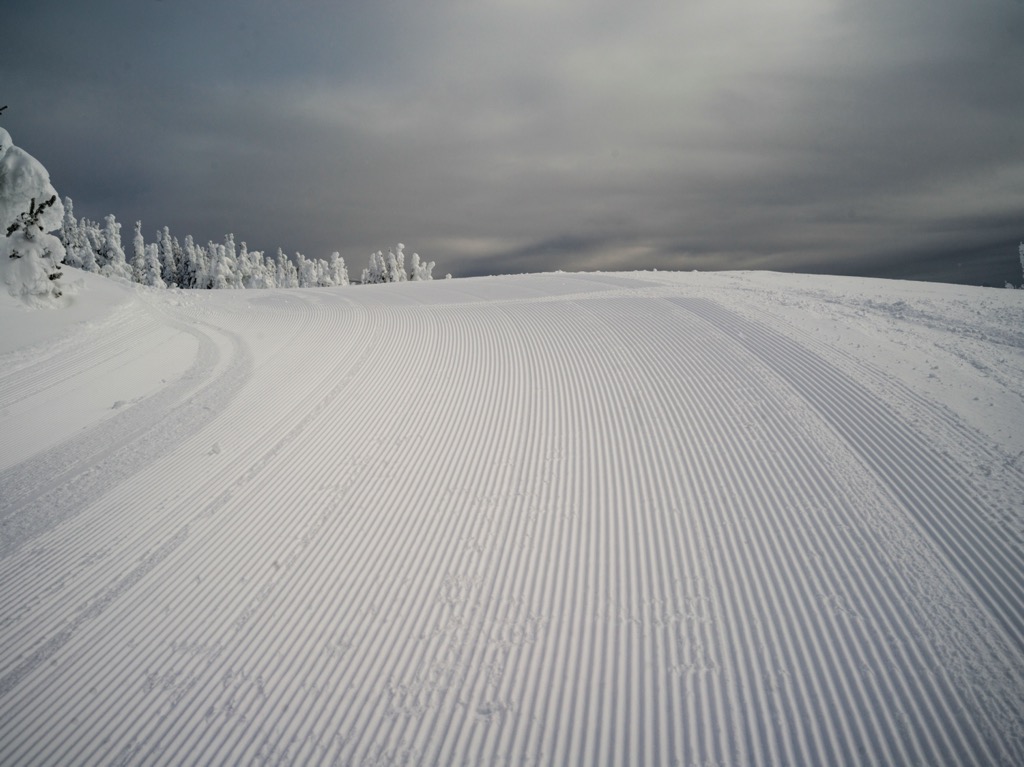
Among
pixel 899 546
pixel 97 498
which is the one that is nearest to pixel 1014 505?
pixel 899 546

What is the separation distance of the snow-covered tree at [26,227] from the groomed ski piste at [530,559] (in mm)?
5571

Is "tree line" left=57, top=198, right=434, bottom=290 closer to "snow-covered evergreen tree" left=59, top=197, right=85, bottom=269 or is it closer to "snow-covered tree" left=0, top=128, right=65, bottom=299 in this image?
"snow-covered evergreen tree" left=59, top=197, right=85, bottom=269

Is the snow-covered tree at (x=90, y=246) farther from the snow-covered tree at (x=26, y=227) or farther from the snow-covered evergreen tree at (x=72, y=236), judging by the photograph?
the snow-covered tree at (x=26, y=227)

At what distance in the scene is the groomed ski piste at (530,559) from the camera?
529 cm

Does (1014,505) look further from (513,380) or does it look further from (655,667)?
(513,380)

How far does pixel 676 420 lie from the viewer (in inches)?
445

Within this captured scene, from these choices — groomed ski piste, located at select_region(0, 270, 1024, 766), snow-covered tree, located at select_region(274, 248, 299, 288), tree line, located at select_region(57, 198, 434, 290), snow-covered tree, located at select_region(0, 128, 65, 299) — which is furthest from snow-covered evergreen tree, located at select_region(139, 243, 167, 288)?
groomed ski piste, located at select_region(0, 270, 1024, 766)

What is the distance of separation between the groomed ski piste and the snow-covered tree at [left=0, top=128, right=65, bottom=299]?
5.57 meters

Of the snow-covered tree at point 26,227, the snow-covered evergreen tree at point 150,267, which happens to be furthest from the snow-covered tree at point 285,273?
the snow-covered tree at point 26,227

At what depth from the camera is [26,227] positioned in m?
19.0

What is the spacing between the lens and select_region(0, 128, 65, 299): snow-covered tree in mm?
18328

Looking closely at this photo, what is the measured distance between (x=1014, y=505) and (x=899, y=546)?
2476 mm

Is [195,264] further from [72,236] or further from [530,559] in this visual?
[530,559]

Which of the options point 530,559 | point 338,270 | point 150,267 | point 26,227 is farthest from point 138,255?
point 530,559
